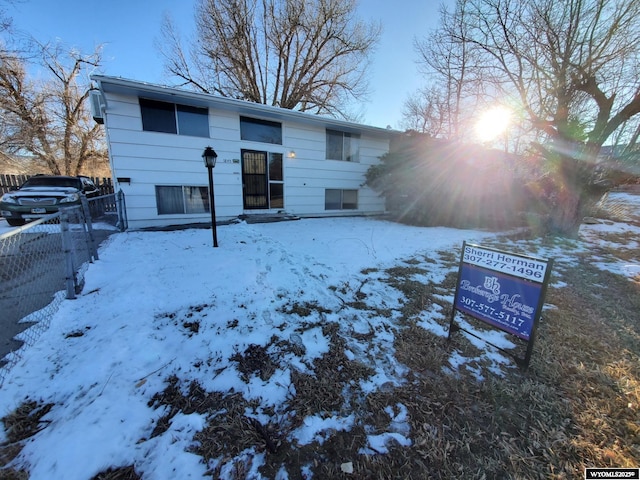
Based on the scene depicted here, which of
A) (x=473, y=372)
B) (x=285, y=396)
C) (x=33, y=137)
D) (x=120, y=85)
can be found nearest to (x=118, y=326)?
(x=285, y=396)

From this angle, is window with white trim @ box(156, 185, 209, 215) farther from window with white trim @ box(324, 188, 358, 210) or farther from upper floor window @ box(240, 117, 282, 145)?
window with white trim @ box(324, 188, 358, 210)

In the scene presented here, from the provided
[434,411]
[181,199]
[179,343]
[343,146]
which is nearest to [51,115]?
[181,199]

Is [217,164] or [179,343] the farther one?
[217,164]

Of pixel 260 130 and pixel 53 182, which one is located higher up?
pixel 260 130

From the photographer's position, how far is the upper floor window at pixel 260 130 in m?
8.32

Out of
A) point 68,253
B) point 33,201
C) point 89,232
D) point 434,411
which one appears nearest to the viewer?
point 434,411

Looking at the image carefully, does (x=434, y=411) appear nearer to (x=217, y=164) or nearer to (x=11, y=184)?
(x=217, y=164)

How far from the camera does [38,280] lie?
3.69 metres

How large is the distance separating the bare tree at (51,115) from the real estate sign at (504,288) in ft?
72.9

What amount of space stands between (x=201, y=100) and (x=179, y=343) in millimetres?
7020

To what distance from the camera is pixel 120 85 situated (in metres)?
6.16

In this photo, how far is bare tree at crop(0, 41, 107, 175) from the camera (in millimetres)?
14656

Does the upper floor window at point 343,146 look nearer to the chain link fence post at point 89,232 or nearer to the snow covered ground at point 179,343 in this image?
the snow covered ground at point 179,343

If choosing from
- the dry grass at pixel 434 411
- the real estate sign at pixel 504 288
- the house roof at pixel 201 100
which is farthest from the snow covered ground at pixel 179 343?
the house roof at pixel 201 100
